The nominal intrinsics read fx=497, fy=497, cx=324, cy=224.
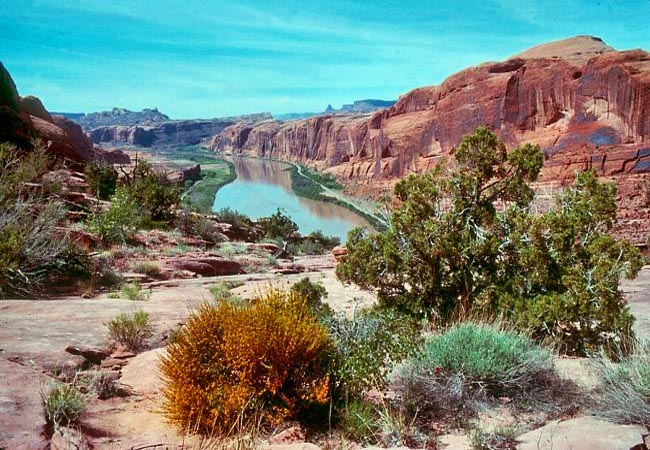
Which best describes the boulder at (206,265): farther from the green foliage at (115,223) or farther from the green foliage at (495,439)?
the green foliage at (495,439)

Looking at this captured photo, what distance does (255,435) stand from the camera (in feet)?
11.5

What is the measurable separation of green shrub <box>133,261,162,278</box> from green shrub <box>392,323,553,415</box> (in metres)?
8.19

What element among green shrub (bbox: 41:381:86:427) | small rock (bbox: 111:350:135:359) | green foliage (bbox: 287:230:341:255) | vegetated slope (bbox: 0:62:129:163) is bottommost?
green foliage (bbox: 287:230:341:255)

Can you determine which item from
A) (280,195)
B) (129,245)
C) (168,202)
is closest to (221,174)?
(280,195)

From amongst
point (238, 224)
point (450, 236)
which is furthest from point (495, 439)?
point (238, 224)

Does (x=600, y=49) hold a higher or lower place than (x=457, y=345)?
higher

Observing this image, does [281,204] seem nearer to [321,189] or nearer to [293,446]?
[321,189]

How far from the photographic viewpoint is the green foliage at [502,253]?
552 centimetres

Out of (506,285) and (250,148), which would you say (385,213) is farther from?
(250,148)

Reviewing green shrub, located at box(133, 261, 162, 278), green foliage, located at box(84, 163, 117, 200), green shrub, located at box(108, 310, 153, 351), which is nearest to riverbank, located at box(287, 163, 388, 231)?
green foliage, located at box(84, 163, 117, 200)

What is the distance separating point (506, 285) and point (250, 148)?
148 meters

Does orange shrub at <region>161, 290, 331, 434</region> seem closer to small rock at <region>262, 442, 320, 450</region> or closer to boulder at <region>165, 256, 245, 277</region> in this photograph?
small rock at <region>262, 442, 320, 450</region>

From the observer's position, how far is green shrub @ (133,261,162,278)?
1134cm

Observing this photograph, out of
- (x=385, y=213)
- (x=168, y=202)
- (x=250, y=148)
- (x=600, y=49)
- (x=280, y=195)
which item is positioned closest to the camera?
(x=385, y=213)
